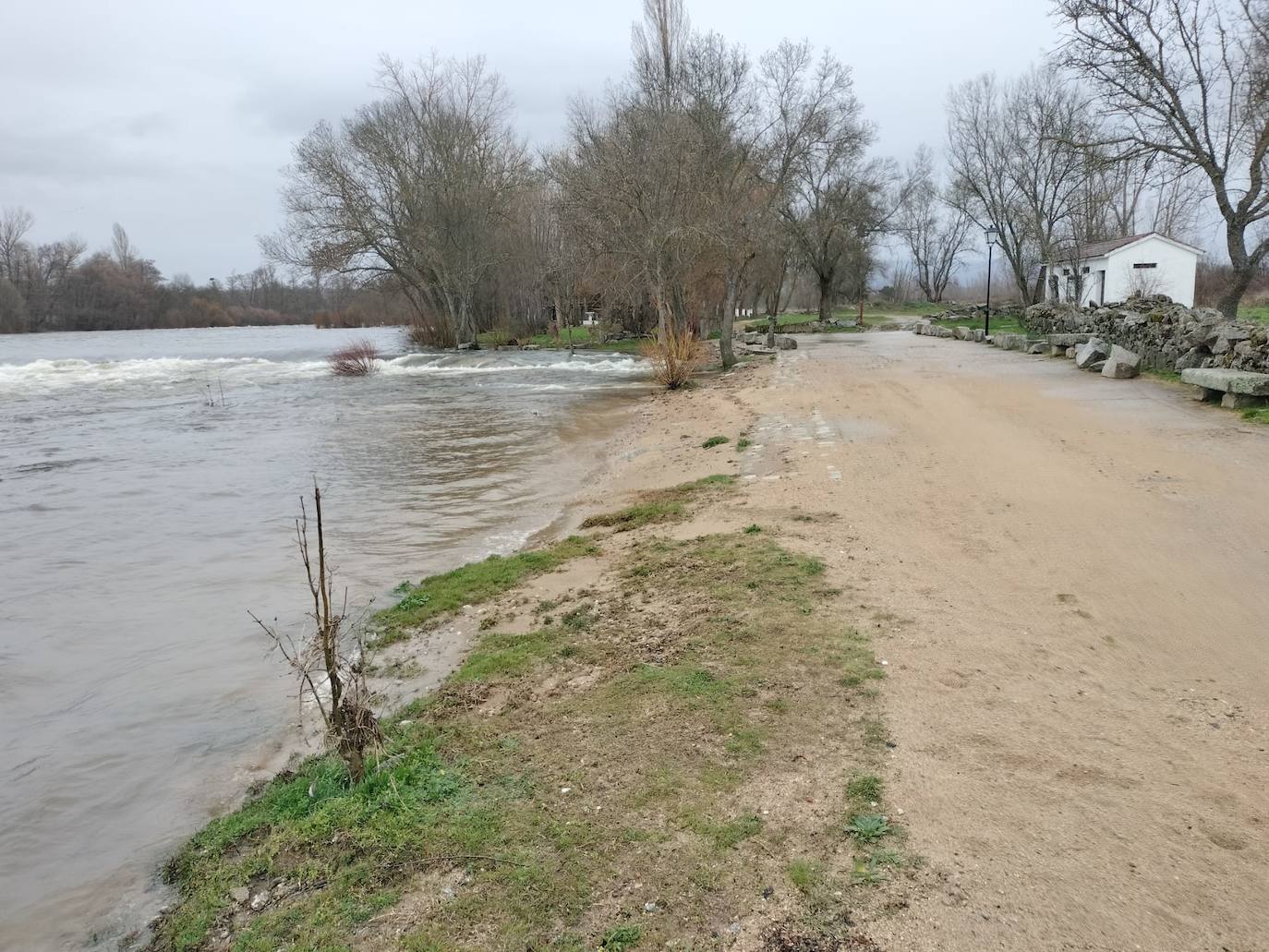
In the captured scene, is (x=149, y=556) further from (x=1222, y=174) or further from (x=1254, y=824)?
(x=1222, y=174)

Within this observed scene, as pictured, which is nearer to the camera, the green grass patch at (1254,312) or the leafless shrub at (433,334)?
the green grass patch at (1254,312)

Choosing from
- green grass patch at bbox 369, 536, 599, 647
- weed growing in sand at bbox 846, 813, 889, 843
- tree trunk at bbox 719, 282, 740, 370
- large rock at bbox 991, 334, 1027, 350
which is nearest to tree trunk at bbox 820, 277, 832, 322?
large rock at bbox 991, 334, 1027, 350

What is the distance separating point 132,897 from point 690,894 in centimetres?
257

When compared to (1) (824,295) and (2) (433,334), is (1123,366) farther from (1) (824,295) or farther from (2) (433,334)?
(2) (433,334)

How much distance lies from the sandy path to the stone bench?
1.19 metres

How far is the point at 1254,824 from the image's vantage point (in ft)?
9.78

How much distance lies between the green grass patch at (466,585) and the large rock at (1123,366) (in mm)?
12565

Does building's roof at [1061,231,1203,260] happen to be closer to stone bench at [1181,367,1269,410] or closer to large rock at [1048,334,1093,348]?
large rock at [1048,334,1093,348]

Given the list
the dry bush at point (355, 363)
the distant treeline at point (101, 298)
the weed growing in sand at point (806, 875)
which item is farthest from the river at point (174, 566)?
the distant treeline at point (101, 298)

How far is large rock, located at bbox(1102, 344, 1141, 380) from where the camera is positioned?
15.1 m

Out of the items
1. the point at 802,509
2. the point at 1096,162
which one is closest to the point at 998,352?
the point at 1096,162

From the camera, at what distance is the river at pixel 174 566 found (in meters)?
4.06

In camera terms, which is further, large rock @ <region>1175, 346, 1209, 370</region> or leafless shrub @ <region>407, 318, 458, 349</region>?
leafless shrub @ <region>407, 318, 458, 349</region>

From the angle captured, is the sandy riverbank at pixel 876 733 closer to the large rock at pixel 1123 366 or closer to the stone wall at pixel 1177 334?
the stone wall at pixel 1177 334
